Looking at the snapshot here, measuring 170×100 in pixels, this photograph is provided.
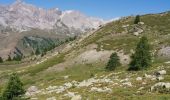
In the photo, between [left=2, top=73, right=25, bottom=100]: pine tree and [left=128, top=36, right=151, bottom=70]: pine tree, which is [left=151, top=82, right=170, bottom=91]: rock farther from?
[left=128, top=36, right=151, bottom=70]: pine tree

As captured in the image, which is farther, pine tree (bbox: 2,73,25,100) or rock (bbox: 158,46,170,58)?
rock (bbox: 158,46,170,58)

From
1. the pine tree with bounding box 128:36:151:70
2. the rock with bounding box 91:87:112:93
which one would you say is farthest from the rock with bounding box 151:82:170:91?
the pine tree with bounding box 128:36:151:70

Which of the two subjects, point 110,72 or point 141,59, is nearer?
point 141,59

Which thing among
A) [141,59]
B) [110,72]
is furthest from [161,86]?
[110,72]

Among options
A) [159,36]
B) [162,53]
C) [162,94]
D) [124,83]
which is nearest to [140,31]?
[159,36]

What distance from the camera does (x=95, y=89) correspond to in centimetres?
4009

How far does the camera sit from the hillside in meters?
37.7

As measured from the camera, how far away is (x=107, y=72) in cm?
6606

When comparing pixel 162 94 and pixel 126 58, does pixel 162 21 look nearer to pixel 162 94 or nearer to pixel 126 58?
pixel 126 58

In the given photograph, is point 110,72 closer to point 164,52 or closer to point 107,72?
point 107,72

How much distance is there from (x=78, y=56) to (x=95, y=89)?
7503cm

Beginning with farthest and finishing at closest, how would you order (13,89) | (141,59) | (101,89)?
(141,59) < (13,89) < (101,89)

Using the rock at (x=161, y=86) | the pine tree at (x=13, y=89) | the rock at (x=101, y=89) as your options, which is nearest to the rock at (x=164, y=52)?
the rock at (x=101, y=89)

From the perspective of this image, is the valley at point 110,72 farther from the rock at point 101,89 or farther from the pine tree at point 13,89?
the pine tree at point 13,89
